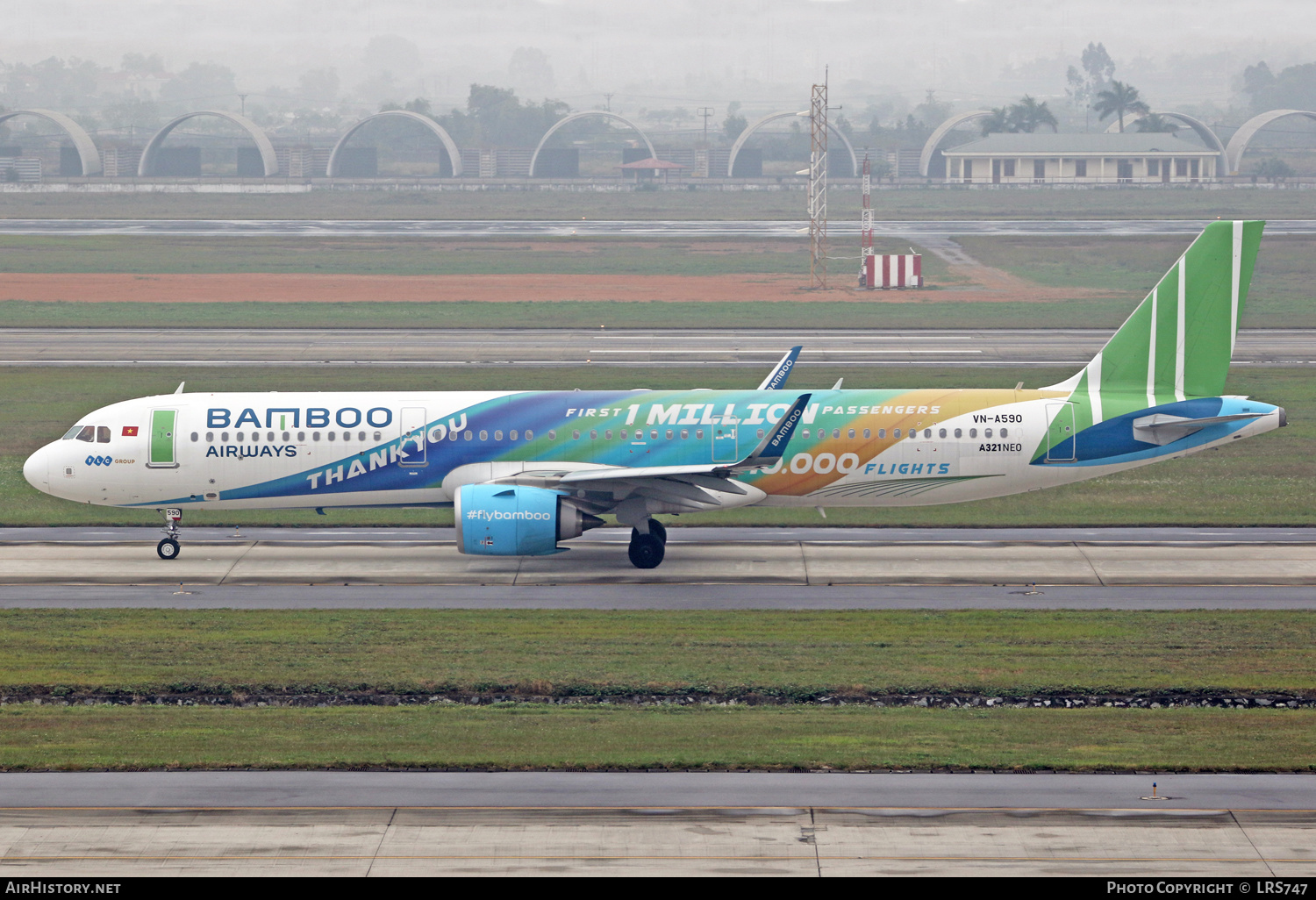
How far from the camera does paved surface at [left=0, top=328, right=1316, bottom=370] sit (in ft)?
214

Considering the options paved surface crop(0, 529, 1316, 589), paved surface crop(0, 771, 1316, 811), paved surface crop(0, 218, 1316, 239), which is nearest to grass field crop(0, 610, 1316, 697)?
paved surface crop(0, 529, 1316, 589)

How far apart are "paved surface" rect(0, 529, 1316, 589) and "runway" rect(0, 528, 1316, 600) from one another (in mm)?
69

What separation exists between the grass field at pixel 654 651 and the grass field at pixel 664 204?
126m

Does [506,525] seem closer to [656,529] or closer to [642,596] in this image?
[642,596]

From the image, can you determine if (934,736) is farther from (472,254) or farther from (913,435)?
(472,254)

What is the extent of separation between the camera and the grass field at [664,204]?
15288cm

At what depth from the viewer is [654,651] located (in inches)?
1083

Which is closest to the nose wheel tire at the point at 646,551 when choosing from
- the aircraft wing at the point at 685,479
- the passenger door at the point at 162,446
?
the aircraft wing at the point at 685,479

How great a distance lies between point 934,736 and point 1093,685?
14.7 feet

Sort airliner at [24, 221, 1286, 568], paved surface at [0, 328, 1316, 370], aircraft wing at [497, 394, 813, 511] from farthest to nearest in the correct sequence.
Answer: paved surface at [0, 328, 1316, 370] → airliner at [24, 221, 1286, 568] → aircraft wing at [497, 394, 813, 511]

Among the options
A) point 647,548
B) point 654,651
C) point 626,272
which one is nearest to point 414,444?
point 647,548

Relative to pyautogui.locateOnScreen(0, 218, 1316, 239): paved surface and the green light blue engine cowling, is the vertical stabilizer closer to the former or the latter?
the green light blue engine cowling
